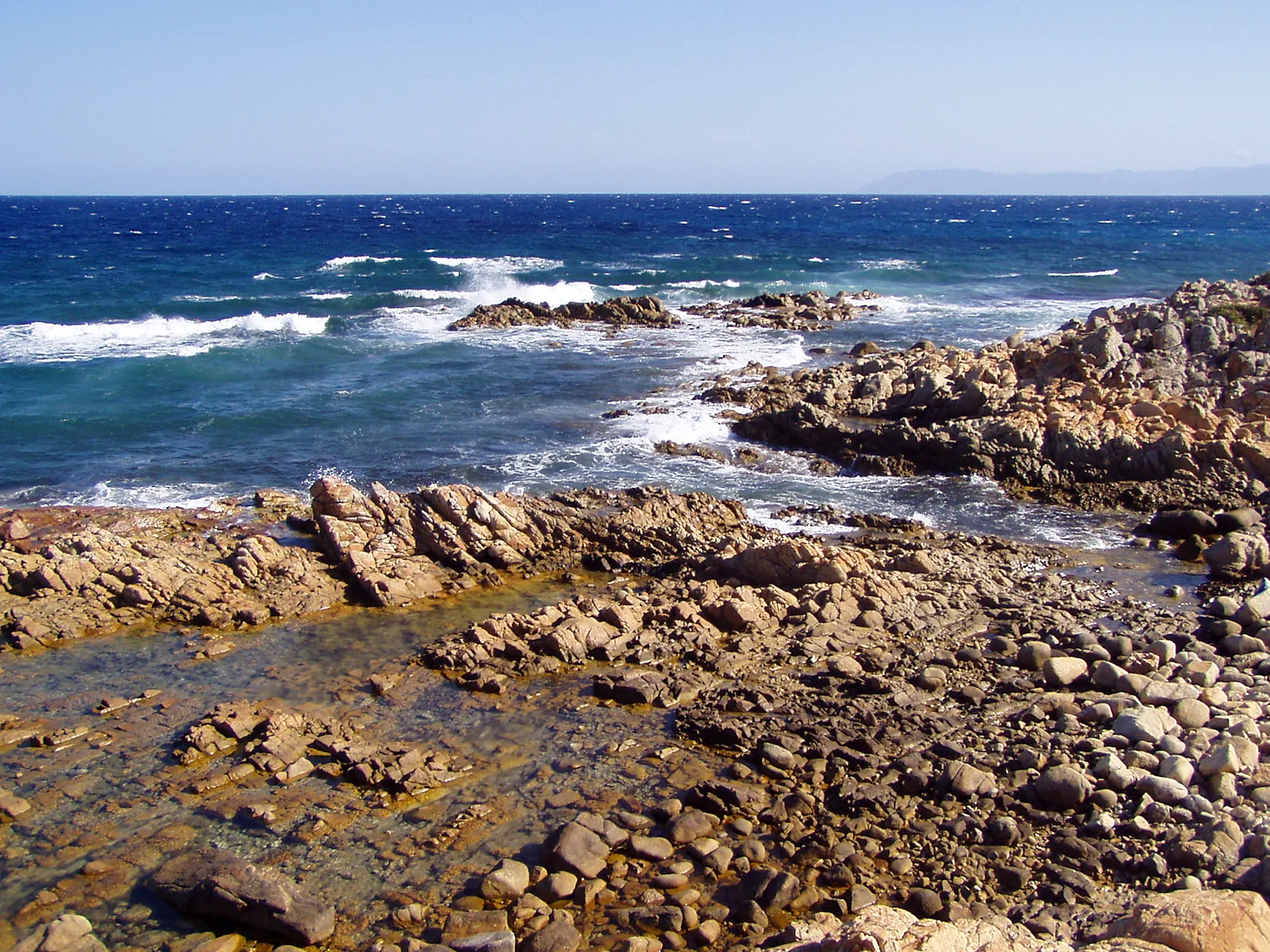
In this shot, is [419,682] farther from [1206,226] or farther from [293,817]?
[1206,226]

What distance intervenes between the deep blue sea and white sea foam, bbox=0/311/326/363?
0.61ft

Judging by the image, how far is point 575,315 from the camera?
1766 inches

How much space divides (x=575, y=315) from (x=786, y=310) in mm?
9869

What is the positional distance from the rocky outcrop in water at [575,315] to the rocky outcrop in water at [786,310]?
3.11 m

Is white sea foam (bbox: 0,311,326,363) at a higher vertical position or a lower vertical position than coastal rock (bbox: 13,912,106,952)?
higher

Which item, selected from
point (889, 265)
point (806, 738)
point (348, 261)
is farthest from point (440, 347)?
point (889, 265)

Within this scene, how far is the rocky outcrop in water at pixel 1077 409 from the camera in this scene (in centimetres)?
2066

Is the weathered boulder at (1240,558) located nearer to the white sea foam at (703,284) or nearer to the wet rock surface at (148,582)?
the wet rock surface at (148,582)

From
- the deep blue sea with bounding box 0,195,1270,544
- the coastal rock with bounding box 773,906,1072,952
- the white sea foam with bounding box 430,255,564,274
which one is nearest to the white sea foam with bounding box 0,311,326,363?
the deep blue sea with bounding box 0,195,1270,544

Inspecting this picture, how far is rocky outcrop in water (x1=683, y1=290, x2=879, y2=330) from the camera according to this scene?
43406 millimetres

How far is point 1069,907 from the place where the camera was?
8.52m

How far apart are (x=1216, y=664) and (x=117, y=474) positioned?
22014 millimetres

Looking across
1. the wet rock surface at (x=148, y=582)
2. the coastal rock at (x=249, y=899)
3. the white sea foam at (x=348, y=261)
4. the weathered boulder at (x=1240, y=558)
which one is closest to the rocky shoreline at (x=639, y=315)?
the white sea foam at (x=348, y=261)

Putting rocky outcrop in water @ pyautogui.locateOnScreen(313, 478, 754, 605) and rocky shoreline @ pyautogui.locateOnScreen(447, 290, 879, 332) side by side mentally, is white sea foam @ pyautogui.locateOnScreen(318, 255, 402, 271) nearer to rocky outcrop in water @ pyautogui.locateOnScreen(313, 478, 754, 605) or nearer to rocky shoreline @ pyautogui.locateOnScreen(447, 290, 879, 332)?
rocky shoreline @ pyautogui.locateOnScreen(447, 290, 879, 332)
